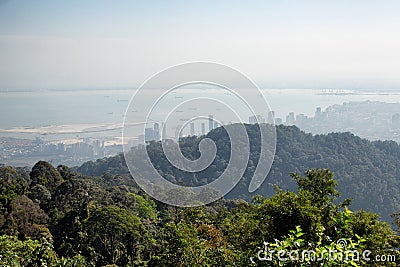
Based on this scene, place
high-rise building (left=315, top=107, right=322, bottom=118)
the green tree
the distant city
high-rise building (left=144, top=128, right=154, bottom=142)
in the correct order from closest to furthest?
high-rise building (left=144, top=128, right=154, bottom=142) → the green tree → the distant city → high-rise building (left=315, top=107, right=322, bottom=118)

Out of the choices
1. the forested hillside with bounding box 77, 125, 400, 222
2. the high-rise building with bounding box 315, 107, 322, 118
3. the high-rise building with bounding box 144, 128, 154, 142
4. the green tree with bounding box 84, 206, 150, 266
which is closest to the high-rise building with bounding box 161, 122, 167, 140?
the high-rise building with bounding box 144, 128, 154, 142

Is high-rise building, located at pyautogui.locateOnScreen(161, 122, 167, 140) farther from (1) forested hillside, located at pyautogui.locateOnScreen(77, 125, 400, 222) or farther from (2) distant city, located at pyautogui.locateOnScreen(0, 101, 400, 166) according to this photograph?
(1) forested hillside, located at pyautogui.locateOnScreen(77, 125, 400, 222)

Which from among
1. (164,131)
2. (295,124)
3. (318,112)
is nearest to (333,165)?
(295,124)

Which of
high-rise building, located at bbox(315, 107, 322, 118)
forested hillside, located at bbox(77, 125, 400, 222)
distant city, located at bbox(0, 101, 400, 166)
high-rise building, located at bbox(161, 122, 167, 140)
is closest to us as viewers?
high-rise building, located at bbox(161, 122, 167, 140)

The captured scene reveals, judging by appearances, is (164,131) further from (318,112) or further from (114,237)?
(318,112)

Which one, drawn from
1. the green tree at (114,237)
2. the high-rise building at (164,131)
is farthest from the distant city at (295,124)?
the green tree at (114,237)

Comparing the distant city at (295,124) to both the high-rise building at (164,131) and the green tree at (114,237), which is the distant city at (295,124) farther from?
the green tree at (114,237)

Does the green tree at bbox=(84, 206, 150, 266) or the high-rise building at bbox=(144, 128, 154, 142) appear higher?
the high-rise building at bbox=(144, 128, 154, 142)
